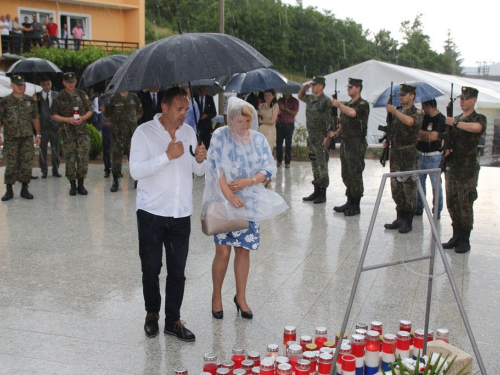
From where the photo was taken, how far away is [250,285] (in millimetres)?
5629

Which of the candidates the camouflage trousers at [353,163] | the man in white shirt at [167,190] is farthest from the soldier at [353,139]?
the man in white shirt at [167,190]

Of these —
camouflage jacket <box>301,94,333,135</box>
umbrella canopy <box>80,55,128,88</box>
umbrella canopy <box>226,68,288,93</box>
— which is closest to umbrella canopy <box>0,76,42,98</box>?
umbrella canopy <box>80,55,128,88</box>

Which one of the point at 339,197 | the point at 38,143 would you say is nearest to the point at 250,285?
the point at 339,197

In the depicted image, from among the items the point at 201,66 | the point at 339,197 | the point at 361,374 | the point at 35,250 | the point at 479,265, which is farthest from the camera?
the point at 339,197

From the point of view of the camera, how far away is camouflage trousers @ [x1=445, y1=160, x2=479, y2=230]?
6.58 meters

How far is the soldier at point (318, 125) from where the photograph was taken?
9062mm

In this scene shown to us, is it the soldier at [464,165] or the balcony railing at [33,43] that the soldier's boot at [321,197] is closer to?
the soldier at [464,165]

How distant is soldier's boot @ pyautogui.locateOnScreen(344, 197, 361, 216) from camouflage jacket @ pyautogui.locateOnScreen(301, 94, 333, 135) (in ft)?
3.72

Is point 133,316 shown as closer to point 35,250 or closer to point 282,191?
point 35,250

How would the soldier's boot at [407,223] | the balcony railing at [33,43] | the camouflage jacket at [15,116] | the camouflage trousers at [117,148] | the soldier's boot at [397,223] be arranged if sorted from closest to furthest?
the soldier's boot at [407,223] < the soldier's boot at [397,223] < the camouflage jacket at [15,116] < the camouflage trousers at [117,148] < the balcony railing at [33,43]

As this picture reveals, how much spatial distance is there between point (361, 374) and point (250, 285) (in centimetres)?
228

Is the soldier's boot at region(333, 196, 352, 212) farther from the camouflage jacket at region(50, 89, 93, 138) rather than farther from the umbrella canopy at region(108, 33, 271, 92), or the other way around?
the umbrella canopy at region(108, 33, 271, 92)

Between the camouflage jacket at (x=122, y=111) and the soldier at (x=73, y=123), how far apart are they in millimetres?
532

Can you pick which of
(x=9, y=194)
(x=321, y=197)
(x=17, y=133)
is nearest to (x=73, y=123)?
(x=17, y=133)
